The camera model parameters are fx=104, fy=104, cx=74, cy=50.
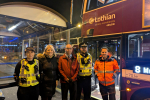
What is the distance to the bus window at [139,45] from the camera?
6.89ft

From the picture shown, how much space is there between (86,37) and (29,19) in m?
2.24

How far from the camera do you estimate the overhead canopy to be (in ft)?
11.1

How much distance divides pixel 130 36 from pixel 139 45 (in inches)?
10.7

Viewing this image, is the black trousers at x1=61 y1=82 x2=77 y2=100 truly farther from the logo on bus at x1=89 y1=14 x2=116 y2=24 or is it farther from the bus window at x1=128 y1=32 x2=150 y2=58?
the logo on bus at x1=89 y1=14 x2=116 y2=24

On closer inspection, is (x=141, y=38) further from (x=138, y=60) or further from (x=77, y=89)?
(x=77, y=89)

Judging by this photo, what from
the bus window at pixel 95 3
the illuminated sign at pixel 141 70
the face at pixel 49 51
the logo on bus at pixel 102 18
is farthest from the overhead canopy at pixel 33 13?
the illuminated sign at pixel 141 70

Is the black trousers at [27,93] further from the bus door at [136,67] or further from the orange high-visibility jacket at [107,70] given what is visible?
the bus door at [136,67]

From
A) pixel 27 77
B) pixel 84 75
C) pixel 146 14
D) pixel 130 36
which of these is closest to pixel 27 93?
pixel 27 77

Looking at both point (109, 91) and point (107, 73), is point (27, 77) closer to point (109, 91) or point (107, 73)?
point (107, 73)

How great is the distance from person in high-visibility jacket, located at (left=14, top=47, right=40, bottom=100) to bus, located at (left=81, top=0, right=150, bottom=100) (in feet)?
6.11

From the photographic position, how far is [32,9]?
12.7ft

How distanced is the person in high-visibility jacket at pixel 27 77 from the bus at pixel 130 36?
6.11 ft

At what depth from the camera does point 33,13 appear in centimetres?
389

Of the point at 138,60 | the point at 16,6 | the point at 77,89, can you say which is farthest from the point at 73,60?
the point at 16,6
